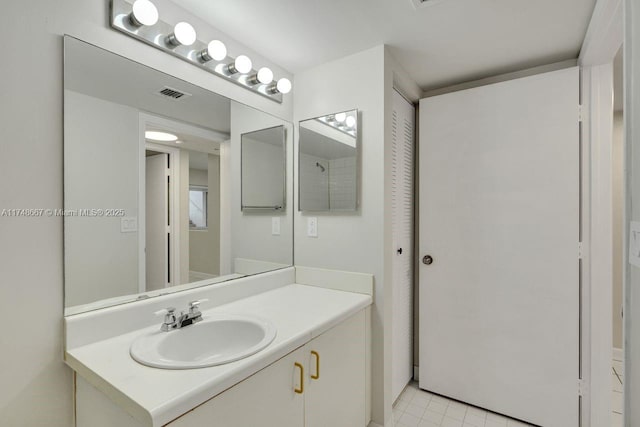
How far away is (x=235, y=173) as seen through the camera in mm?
1707

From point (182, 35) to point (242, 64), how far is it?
0.34 metres

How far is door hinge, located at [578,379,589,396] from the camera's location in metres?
1.71

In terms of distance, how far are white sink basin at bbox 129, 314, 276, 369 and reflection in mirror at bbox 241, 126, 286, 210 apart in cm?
71

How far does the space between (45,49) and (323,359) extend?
1.49 metres

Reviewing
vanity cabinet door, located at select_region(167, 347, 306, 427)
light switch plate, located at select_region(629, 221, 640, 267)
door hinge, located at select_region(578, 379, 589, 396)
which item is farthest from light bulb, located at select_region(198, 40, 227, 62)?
door hinge, located at select_region(578, 379, 589, 396)

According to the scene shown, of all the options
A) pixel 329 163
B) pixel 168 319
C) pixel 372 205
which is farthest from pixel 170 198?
pixel 372 205

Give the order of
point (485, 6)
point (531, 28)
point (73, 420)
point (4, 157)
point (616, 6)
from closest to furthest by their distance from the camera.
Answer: point (4, 157) < point (73, 420) < point (616, 6) < point (485, 6) < point (531, 28)

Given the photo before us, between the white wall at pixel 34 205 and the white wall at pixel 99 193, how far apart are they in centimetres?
3

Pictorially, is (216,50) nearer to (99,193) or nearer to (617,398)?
(99,193)

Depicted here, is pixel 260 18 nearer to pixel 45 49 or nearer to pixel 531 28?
pixel 45 49

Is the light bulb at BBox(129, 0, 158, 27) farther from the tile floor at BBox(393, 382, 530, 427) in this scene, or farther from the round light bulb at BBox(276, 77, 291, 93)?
the tile floor at BBox(393, 382, 530, 427)

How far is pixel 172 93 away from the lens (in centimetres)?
139

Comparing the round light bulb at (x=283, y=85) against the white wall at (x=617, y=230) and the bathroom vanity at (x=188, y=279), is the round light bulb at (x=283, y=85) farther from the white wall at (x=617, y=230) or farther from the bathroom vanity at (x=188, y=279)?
the white wall at (x=617, y=230)

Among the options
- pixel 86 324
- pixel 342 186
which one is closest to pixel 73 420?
pixel 86 324
